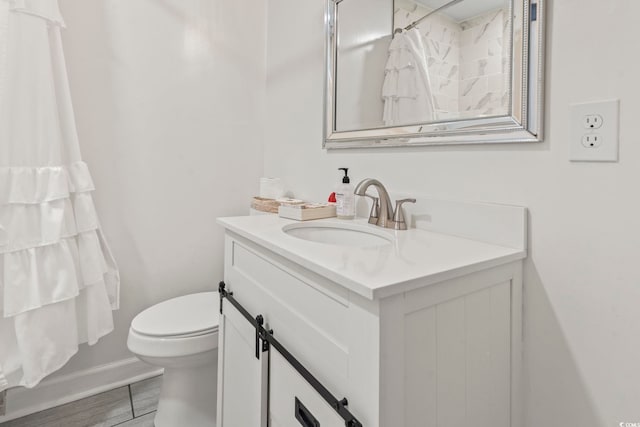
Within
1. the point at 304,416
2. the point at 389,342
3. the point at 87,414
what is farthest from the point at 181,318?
the point at 389,342

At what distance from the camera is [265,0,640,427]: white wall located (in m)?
0.72

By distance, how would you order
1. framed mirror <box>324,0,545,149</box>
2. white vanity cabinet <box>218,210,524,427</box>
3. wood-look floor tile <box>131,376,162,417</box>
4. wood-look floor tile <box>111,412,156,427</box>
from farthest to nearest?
1. wood-look floor tile <box>131,376,162,417</box>
2. wood-look floor tile <box>111,412,156,427</box>
3. framed mirror <box>324,0,545,149</box>
4. white vanity cabinet <box>218,210,524,427</box>

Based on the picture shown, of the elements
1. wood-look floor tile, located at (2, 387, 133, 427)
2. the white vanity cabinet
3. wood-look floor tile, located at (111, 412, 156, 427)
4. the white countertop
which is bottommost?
wood-look floor tile, located at (111, 412, 156, 427)

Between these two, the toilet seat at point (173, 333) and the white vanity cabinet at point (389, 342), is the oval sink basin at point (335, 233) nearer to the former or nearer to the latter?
the white vanity cabinet at point (389, 342)

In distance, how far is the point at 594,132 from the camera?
757 mm

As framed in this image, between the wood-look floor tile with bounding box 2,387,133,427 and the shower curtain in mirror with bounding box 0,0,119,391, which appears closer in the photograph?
the shower curtain in mirror with bounding box 0,0,119,391

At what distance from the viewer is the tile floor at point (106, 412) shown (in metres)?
1.52

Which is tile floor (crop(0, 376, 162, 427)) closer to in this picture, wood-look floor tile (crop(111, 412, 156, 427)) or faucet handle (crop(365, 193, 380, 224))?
wood-look floor tile (crop(111, 412, 156, 427))

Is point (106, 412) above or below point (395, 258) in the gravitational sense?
below

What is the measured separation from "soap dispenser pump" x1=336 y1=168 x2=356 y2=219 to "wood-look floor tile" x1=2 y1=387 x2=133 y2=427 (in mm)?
1285

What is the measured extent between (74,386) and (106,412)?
8.6 inches

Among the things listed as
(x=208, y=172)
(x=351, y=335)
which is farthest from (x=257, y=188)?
(x=351, y=335)

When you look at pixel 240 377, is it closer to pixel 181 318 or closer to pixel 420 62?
pixel 181 318

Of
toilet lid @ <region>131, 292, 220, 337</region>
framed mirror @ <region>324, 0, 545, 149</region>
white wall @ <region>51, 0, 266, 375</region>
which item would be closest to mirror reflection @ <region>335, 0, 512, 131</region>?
framed mirror @ <region>324, 0, 545, 149</region>
